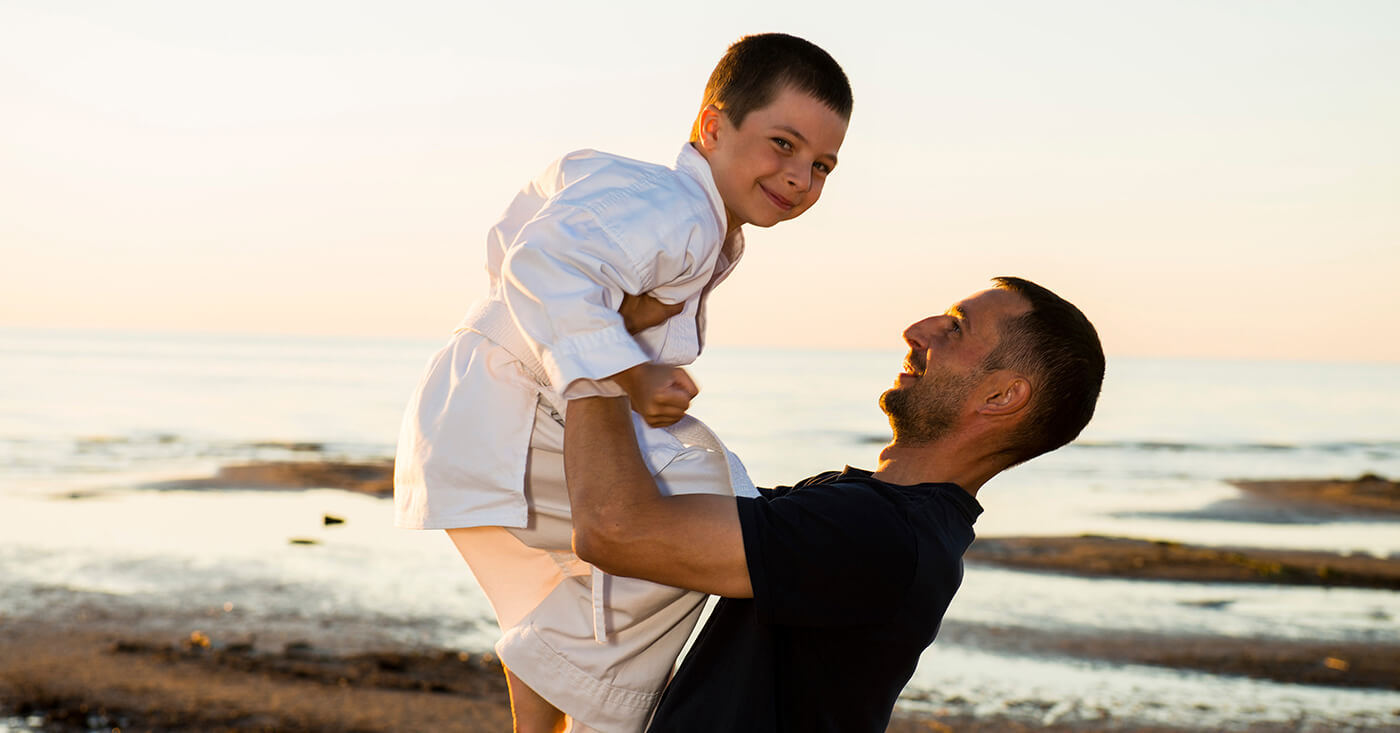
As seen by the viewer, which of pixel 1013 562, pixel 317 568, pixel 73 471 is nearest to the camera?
pixel 317 568

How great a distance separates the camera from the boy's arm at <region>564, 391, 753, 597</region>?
210 cm

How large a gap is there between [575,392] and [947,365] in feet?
3.46

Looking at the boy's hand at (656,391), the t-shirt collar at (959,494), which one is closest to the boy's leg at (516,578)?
the boy's hand at (656,391)

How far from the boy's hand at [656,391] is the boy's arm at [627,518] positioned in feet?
0.16

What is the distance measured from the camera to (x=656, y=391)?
2.15 m

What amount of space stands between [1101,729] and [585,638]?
26.8 ft

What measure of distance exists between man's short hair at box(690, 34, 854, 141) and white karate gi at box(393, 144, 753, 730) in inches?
8.5

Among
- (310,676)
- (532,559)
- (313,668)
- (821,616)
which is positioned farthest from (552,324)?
(313,668)

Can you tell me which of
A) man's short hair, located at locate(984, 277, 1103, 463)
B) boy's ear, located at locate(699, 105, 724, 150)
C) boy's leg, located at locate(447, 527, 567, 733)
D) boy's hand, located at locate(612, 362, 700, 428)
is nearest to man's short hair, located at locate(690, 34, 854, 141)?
boy's ear, located at locate(699, 105, 724, 150)

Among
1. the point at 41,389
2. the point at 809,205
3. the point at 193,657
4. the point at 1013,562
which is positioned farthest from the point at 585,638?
the point at 41,389

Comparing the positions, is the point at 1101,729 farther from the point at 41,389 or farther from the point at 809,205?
the point at 41,389

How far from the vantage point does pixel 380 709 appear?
9367 mm

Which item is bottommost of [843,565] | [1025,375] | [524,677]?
[524,677]

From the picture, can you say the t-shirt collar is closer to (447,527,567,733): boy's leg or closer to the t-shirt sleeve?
the t-shirt sleeve
